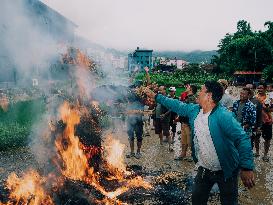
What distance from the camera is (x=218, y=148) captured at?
4172mm

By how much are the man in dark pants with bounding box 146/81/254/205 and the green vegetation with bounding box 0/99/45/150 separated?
22.7 feet

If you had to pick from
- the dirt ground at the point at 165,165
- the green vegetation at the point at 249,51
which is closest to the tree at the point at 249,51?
the green vegetation at the point at 249,51

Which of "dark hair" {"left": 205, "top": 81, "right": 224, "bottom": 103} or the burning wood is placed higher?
"dark hair" {"left": 205, "top": 81, "right": 224, "bottom": 103}

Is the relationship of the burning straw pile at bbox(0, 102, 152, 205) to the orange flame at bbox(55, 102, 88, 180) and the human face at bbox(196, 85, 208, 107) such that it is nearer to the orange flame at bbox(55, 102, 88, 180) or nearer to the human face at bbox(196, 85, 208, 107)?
the orange flame at bbox(55, 102, 88, 180)

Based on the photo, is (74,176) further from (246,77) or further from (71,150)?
(246,77)

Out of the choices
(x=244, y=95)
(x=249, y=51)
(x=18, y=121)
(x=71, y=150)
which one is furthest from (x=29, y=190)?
(x=249, y=51)

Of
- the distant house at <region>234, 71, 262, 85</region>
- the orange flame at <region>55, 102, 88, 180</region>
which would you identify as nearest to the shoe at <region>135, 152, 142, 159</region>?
the orange flame at <region>55, 102, 88, 180</region>

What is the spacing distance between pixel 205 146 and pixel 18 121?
Result: 327 inches

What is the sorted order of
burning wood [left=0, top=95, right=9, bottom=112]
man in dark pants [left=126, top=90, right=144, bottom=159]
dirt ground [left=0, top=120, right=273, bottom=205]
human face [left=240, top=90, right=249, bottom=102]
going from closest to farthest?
dirt ground [left=0, top=120, right=273, bottom=205], human face [left=240, top=90, right=249, bottom=102], man in dark pants [left=126, top=90, right=144, bottom=159], burning wood [left=0, top=95, right=9, bottom=112]

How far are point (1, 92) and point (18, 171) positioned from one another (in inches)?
212

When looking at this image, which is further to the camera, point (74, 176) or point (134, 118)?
point (134, 118)

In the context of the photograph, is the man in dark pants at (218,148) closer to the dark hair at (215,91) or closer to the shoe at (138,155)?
the dark hair at (215,91)

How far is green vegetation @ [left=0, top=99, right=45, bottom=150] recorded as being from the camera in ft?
32.7

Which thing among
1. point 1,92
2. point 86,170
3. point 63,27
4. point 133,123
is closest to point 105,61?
point 63,27
